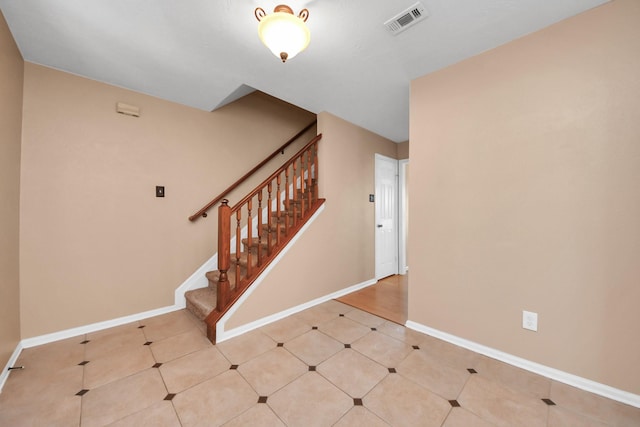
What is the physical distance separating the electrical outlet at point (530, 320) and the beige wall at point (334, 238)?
1964 millimetres

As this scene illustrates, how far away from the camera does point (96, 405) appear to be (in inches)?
57.0

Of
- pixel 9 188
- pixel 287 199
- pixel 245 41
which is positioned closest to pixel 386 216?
pixel 287 199

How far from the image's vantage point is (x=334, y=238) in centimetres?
325

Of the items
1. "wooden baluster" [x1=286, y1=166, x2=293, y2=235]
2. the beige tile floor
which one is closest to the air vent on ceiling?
"wooden baluster" [x1=286, y1=166, x2=293, y2=235]

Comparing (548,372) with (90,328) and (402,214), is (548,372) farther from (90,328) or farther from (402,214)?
(90,328)

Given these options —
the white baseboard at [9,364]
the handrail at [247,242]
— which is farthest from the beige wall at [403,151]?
the white baseboard at [9,364]

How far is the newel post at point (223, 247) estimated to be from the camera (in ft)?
7.08

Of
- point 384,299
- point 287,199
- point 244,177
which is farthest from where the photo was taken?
point 244,177

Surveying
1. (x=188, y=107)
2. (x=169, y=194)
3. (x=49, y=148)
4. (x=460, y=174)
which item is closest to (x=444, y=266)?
(x=460, y=174)

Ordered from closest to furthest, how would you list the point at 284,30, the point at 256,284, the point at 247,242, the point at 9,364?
the point at 284,30, the point at 9,364, the point at 256,284, the point at 247,242

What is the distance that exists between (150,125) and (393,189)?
363cm

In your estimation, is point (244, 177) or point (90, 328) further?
point (244, 177)

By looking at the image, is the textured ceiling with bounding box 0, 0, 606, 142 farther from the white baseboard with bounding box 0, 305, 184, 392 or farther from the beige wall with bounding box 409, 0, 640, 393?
the white baseboard with bounding box 0, 305, 184, 392

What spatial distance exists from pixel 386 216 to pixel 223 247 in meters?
2.84
